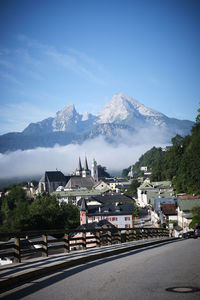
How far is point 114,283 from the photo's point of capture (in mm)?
9320

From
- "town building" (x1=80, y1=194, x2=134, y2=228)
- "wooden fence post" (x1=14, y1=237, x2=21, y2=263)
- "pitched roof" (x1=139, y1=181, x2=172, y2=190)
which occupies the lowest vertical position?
"town building" (x1=80, y1=194, x2=134, y2=228)

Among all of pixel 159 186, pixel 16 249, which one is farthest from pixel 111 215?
pixel 16 249

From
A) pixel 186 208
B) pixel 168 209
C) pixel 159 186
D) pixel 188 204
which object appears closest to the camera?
pixel 186 208

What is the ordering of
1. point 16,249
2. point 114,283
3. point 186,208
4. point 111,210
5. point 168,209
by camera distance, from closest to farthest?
point 114,283, point 16,249, point 186,208, point 168,209, point 111,210

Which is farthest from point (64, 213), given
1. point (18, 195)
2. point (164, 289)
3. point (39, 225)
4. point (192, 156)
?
point (164, 289)

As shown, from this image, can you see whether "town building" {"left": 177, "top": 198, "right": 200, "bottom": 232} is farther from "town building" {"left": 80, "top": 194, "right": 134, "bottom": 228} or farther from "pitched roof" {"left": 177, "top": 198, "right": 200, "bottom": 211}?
"town building" {"left": 80, "top": 194, "right": 134, "bottom": 228}

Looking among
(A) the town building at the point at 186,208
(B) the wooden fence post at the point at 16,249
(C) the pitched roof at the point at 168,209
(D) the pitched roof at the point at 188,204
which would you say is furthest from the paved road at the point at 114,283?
(C) the pitched roof at the point at 168,209

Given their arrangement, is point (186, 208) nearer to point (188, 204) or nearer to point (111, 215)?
point (188, 204)

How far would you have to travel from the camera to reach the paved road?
8070 mm

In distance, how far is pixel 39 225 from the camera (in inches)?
3878

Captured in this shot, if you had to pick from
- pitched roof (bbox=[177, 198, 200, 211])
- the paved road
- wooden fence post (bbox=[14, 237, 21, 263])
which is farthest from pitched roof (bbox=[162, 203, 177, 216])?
wooden fence post (bbox=[14, 237, 21, 263])

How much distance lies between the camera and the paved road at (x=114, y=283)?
8.07 meters

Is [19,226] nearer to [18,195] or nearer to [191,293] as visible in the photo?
[191,293]

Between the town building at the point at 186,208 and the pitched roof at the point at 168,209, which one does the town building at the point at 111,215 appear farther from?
the town building at the point at 186,208
